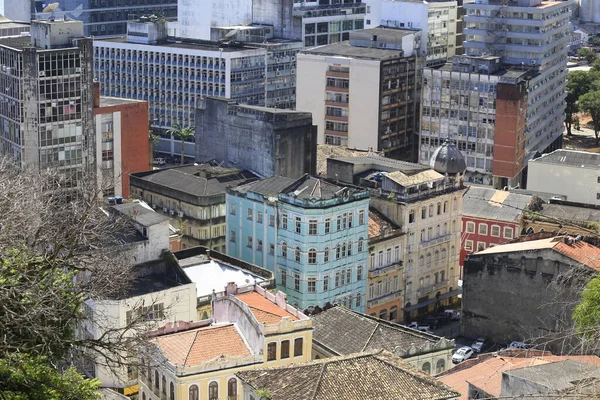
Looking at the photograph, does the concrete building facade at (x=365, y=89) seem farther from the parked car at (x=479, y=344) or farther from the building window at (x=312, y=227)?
the building window at (x=312, y=227)

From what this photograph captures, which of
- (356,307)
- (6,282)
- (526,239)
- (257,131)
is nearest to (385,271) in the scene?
(356,307)

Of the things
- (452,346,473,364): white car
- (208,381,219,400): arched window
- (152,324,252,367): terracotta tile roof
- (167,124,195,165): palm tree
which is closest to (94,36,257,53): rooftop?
(167,124,195,165): palm tree

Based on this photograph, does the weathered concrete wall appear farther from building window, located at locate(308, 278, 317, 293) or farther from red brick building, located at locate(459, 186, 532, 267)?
red brick building, located at locate(459, 186, 532, 267)

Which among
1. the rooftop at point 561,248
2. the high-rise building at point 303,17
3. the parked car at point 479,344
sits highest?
the high-rise building at point 303,17

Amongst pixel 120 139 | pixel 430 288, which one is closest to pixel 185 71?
pixel 120 139

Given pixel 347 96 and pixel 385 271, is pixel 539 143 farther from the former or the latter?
pixel 385 271

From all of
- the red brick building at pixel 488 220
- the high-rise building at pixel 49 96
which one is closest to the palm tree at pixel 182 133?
the high-rise building at pixel 49 96
